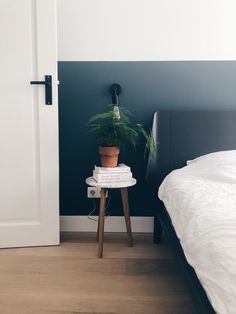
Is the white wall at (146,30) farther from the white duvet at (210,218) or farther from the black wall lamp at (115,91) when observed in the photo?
the white duvet at (210,218)

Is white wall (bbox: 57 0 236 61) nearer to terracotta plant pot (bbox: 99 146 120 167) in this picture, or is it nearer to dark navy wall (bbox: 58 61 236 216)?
dark navy wall (bbox: 58 61 236 216)

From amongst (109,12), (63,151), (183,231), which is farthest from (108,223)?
(109,12)

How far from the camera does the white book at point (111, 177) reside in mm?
1985

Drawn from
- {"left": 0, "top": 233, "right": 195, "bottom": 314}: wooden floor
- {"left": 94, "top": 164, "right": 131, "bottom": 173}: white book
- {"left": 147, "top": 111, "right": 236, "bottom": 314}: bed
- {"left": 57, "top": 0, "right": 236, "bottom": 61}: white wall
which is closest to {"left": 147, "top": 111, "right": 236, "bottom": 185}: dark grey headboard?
{"left": 147, "top": 111, "right": 236, "bottom": 314}: bed

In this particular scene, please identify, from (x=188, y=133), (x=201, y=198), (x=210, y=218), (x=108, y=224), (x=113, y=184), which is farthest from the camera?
(x=108, y=224)

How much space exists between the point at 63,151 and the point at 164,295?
127cm

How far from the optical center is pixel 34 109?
2074mm

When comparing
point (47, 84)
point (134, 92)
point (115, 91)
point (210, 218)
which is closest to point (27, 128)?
point (47, 84)

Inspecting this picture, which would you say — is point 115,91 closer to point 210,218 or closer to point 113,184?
point 113,184

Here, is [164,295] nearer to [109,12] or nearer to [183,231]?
[183,231]

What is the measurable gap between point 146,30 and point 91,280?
1734 mm

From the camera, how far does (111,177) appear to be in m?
2.01

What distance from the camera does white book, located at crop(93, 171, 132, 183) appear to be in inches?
78.2

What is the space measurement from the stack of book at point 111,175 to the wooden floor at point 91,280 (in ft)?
1.59
